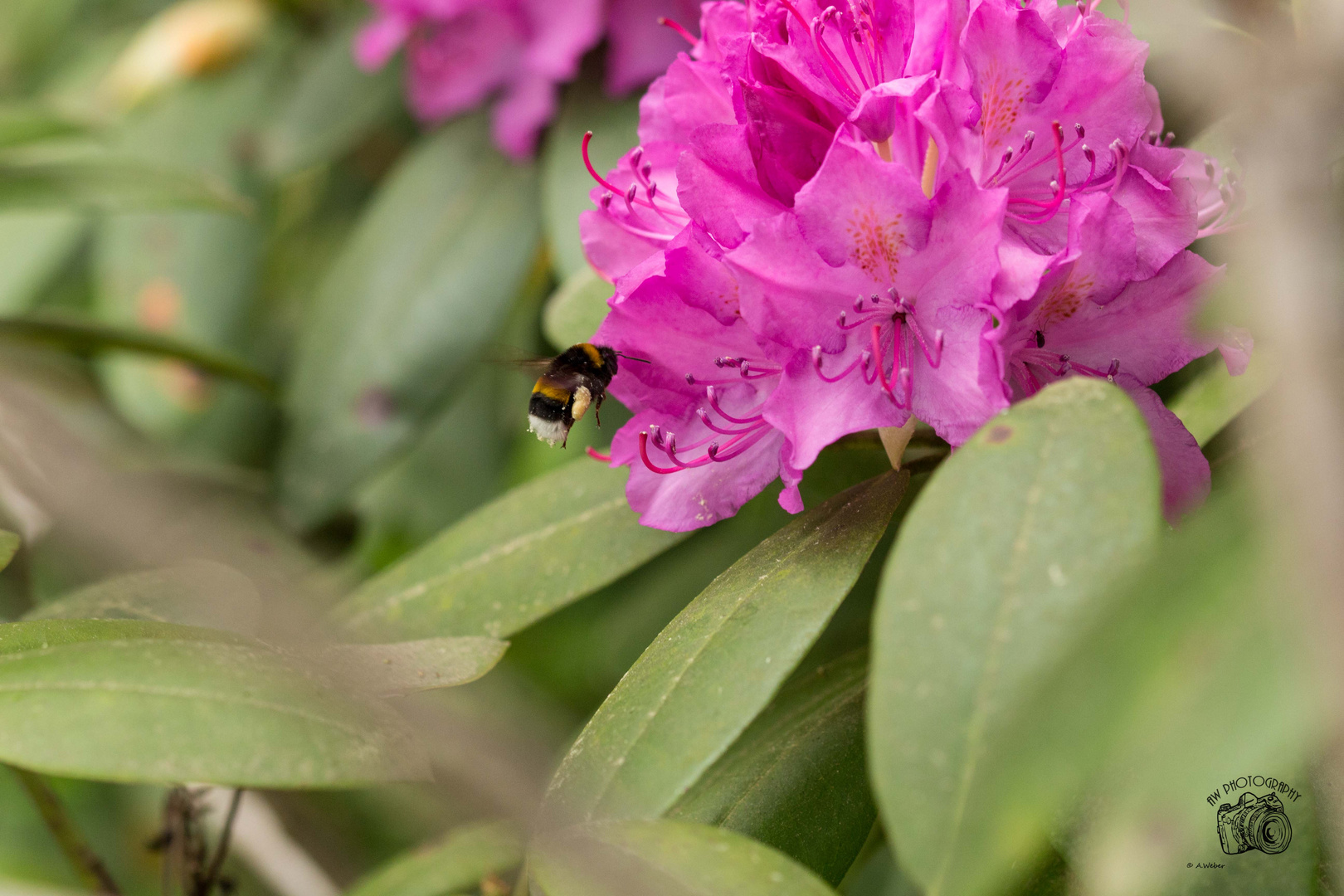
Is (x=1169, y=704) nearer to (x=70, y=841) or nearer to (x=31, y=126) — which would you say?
(x=70, y=841)

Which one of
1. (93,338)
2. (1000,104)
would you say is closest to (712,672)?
(1000,104)

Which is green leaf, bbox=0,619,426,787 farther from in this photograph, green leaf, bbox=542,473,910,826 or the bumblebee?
the bumblebee

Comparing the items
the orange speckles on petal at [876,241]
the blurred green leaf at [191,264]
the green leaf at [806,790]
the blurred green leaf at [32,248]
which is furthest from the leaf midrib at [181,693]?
the blurred green leaf at [32,248]

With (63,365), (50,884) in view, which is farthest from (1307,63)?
(63,365)

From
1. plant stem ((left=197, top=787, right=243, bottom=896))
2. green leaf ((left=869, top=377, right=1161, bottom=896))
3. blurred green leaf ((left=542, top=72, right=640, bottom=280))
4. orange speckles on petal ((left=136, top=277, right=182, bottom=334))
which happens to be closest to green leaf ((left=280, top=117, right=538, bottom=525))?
blurred green leaf ((left=542, top=72, right=640, bottom=280))

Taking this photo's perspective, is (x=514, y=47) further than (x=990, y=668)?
Yes

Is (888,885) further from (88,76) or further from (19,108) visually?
(88,76)

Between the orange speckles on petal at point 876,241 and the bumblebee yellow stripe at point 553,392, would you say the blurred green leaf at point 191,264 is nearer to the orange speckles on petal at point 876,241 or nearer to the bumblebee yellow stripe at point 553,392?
the bumblebee yellow stripe at point 553,392
